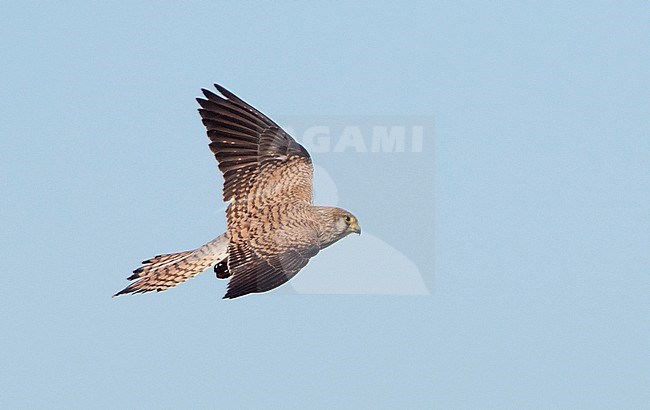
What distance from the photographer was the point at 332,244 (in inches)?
745

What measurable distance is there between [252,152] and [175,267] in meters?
2.23

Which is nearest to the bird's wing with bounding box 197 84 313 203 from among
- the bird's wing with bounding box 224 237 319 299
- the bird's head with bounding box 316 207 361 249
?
the bird's head with bounding box 316 207 361 249

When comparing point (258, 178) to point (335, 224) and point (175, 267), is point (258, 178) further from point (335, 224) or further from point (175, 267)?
point (175, 267)

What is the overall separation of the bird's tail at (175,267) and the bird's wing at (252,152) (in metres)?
1.01

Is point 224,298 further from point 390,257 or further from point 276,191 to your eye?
point 390,257

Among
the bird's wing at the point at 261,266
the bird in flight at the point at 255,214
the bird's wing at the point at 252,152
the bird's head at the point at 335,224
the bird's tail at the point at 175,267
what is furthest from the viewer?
the bird's wing at the point at 252,152

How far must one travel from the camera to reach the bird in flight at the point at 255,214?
1747cm

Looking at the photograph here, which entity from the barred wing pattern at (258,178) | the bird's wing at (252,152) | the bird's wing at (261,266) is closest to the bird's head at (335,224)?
the barred wing pattern at (258,178)

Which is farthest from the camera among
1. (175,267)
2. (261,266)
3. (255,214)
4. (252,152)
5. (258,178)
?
(252,152)

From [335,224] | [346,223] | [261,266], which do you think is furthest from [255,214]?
[261,266]

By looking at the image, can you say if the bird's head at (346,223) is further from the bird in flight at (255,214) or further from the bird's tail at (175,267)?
the bird's tail at (175,267)

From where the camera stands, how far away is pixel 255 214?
1864 centimetres

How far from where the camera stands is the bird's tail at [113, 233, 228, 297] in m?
17.9

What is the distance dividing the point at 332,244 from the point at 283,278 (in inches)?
85.1
